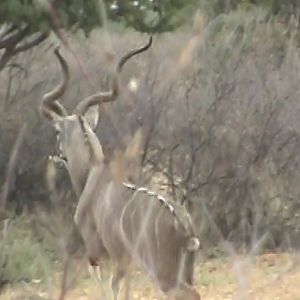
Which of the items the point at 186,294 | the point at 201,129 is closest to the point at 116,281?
the point at 186,294

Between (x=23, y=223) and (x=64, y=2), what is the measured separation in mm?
1965

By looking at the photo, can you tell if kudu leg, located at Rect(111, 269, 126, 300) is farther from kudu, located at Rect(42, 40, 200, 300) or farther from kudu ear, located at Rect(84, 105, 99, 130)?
kudu ear, located at Rect(84, 105, 99, 130)

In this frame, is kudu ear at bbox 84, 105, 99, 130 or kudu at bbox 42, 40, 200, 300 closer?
kudu at bbox 42, 40, 200, 300

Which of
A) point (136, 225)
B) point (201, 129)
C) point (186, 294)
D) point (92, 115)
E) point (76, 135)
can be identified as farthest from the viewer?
point (201, 129)

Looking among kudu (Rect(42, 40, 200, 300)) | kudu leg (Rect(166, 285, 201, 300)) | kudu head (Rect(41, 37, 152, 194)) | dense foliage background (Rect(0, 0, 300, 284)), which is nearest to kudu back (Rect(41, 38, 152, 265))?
kudu head (Rect(41, 37, 152, 194))

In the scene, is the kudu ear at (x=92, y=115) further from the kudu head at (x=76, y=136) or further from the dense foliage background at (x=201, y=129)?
the dense foliage background at (x=201, y=129)


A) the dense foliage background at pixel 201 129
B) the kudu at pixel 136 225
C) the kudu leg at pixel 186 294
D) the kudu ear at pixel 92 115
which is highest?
→ the kudu ear at pixel 92 115

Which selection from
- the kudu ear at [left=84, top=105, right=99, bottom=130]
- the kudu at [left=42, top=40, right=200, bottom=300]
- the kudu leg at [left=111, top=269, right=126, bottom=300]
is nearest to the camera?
the kudu leg at [left=111, top=269, right=126, bottom=300]

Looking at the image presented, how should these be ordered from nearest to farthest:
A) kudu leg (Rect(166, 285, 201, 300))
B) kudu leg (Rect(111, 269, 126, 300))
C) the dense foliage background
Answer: kudu leg (Rect(111, 269, 126, 300)) → kudu leg (Rect(166, 285, 201, 300)) → the dense foliage background

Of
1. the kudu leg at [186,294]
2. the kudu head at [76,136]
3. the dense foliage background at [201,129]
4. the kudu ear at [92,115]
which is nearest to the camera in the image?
the kudu leg at [186,294]

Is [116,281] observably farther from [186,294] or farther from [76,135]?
[76,135]

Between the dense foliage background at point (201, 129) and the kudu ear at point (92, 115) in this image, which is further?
the dense foliage background at point (201, 129)

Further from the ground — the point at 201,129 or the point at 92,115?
the point at 92,115

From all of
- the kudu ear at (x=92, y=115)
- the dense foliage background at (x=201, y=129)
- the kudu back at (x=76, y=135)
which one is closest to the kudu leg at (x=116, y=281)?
the kudu back at (x=76, y=135)
